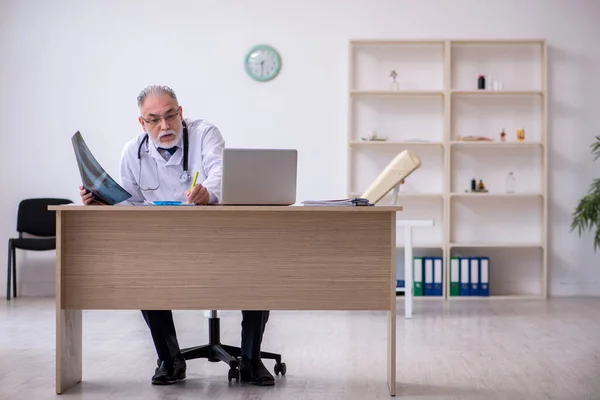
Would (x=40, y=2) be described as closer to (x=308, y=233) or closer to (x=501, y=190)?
(x=501, y=190)

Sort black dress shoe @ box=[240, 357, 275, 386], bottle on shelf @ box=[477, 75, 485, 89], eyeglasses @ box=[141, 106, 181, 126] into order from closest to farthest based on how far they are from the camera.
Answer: black dress shoe @ box=[240, 357, 275, 386] < eyeglasses @ box=[141, 106, 181, 126] < bottle on shelf @ box=[477, 75, 485, 89]

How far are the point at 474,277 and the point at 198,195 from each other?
13.5ft

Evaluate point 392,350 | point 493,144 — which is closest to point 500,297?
point 493,144

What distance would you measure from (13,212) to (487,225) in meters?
4.04

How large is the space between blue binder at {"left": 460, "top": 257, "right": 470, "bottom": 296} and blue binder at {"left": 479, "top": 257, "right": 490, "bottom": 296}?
12cm

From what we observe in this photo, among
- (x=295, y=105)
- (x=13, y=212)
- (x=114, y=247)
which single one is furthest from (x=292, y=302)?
(x=13, y=212)

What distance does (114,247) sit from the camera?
10.9ft

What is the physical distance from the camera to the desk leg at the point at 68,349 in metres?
3.30

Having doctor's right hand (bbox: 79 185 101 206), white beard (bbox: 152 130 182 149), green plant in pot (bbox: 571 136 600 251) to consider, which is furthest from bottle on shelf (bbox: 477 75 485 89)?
doctor's right hand (bbox: 79 185 101 206)

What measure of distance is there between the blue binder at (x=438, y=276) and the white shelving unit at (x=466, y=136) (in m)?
0.24

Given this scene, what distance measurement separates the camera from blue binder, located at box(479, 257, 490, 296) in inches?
272

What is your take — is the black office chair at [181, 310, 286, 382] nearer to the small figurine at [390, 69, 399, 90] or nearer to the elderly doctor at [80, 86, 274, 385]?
the elderly doctor at [80, 86, 274, 385]

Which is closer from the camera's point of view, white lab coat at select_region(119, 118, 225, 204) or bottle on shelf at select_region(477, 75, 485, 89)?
white lab coat at select_region(119, 118, 225, 204)

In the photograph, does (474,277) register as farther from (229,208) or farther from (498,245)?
(229,208)
